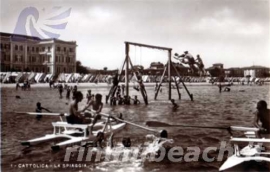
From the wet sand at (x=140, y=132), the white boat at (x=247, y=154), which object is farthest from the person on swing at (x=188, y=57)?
the white boat at (x=247, y=154)

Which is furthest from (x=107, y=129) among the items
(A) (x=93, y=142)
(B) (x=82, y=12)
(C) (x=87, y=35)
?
(B) (x=82, y=12)

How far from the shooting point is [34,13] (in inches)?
126

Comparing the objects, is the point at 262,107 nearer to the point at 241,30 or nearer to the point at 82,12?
the point at 241,30

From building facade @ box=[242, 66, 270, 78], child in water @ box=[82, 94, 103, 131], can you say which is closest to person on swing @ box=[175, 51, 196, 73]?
building facade @ box=[242, 66, 270, 78]

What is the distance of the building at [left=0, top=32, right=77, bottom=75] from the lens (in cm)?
387

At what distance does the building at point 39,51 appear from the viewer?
387cm

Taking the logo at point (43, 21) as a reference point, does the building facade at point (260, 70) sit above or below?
below

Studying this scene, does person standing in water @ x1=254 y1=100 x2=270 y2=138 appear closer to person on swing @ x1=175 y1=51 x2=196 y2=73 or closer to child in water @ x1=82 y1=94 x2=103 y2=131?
person on swing @ x1=175 y1=51 x2=196 y2=73

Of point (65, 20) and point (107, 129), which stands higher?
point (65, 20)

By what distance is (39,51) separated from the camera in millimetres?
5484

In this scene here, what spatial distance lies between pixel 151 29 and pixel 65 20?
0.83 meters

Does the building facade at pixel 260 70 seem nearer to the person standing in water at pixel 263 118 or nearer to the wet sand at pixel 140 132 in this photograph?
the wet sand at pixel 140 132

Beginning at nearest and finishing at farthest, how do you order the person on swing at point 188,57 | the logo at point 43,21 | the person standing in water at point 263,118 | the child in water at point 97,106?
the person standing in water at point 263,118 → the logo at point 43,21 → the child in water at point 97,106 → the person on swing at point 188,57

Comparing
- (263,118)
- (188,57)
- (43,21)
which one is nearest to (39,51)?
(43,21)
